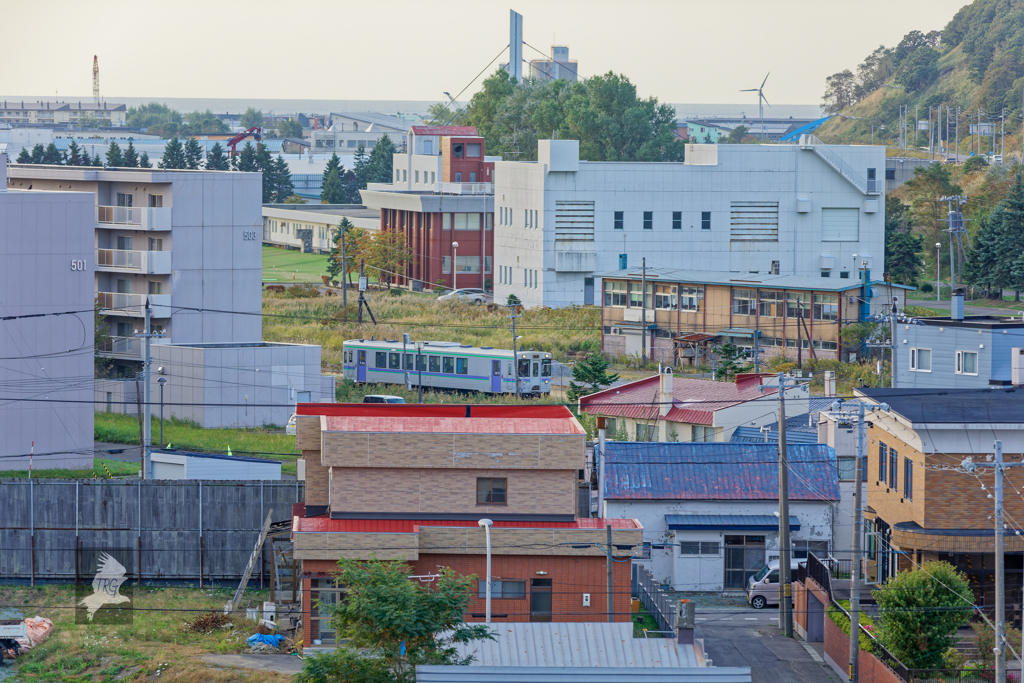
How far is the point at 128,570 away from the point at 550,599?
31.9 feet

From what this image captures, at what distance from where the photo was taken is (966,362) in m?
39.0

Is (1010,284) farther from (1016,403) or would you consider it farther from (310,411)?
(310,411)

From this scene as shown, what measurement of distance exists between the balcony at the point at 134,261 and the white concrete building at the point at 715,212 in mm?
23599

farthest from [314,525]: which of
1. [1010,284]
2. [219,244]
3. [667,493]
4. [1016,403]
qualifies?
[1010,284]

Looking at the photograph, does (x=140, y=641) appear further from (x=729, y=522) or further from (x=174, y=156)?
(x=174, y=156)

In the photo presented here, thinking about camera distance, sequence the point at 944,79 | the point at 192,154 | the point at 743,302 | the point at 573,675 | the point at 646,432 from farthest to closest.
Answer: the point at 944,79 → the point at 192,154 → the point at 743,302 → the point at 646,432 → the point at 573,675

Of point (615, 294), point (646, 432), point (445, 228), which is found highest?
point (445, 228)

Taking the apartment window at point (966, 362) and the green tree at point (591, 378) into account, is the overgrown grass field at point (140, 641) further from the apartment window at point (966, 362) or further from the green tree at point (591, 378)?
the apartment window at point (966, 362)

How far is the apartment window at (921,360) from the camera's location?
40312mm

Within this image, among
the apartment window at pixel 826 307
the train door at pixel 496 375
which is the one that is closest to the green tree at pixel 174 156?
the train door at pixel 496 375

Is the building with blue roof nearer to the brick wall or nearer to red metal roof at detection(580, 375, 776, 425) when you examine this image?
the brick wall

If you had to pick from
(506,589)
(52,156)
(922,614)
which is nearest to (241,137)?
(52,156)

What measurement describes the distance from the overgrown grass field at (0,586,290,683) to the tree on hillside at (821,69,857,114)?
160 meters

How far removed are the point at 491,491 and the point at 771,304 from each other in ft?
102
